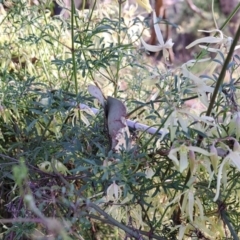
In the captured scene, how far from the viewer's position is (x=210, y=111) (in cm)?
47

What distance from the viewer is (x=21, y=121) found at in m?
→ 0.70

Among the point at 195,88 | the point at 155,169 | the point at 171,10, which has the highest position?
the point at 195,88

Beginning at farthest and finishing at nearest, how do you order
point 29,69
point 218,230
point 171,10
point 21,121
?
point 171,10 < point 29,69 < point 21,121 < point 218,230

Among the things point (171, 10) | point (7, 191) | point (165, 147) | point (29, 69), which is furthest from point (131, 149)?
point (171, 10)

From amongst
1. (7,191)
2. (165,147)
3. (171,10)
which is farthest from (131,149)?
(171,10)

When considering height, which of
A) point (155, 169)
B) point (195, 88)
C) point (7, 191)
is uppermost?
point (195, 88)

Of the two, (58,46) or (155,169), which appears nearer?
(155,169)

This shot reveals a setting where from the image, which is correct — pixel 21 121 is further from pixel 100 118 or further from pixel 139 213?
pixel 139 213

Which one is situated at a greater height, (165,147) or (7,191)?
(165,147)

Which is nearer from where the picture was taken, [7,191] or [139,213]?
[139,213]

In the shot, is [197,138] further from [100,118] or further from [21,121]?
[21,121]

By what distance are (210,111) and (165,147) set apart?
0.29 ft

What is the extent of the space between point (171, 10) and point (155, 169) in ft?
7.54

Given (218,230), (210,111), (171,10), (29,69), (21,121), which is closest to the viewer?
(210,111)
